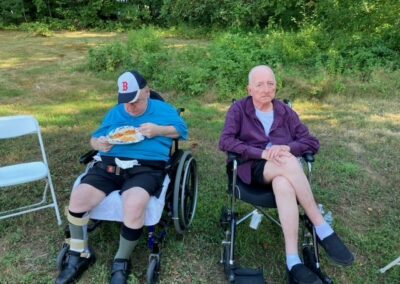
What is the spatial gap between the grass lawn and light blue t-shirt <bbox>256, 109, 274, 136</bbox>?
2.64ft

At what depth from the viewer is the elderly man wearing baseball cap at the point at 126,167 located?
2.89 meters

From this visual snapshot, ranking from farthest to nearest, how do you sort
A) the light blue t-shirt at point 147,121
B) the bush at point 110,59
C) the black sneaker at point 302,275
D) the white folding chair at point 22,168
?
the bush at point 110,59, the white folding chair at point 22,168, the light blue t-shirt at point 147,121, the black sneaker at point 302,275

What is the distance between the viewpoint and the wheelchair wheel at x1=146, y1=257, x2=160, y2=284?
287cm

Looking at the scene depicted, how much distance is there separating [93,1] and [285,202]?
13642 mm

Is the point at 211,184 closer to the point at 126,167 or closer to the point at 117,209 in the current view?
the point at 126,167

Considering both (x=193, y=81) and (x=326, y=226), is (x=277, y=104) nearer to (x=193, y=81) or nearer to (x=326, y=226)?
(x=326, y=226)

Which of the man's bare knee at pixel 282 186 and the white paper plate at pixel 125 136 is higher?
the white paper plate at pixel 125 136

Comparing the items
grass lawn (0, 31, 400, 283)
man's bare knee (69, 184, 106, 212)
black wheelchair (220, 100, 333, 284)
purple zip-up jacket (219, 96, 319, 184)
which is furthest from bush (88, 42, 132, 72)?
black wheelchair (220, 100, 333, 284)

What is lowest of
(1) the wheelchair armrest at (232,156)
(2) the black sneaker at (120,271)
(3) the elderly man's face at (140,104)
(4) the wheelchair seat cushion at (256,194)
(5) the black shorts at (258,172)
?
(2) the black sneaker at (120,271)

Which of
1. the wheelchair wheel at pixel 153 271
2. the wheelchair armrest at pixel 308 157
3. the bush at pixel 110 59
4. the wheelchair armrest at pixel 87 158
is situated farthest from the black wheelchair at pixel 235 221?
the bush at pixel 110 59

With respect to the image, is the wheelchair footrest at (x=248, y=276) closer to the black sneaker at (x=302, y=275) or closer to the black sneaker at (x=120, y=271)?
the black sneaker at (x=302, y=275)

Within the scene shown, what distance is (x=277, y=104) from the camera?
3338mm

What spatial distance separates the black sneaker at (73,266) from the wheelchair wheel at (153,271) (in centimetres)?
43

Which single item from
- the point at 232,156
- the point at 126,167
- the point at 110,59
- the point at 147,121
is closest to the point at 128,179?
the point at 126,167
